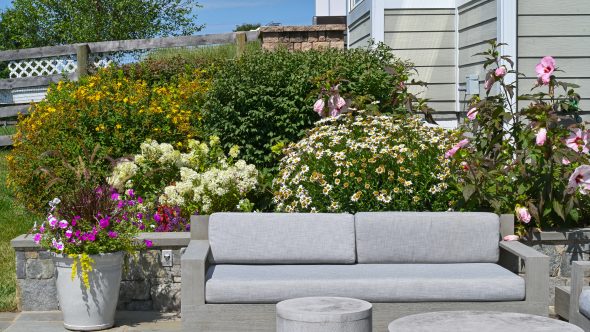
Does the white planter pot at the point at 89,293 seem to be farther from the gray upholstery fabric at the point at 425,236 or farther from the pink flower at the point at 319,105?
the pink flower at the point at 319,105

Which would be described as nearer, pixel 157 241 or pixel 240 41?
pixel 157 241

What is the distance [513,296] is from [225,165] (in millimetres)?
2966

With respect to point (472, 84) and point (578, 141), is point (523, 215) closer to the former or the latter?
point (578, 141)

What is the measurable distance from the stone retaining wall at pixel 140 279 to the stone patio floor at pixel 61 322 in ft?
0.26

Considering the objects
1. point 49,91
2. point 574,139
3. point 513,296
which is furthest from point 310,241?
point 49,91

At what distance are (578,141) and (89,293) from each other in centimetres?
369

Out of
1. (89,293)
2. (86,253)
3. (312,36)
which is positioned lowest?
(89,293)

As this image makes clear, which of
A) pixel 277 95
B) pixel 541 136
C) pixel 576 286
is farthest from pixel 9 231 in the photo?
pixel 576 286

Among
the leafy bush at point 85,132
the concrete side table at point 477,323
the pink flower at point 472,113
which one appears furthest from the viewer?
the leafy bush at point 85,132

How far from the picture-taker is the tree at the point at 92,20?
25.9 meters

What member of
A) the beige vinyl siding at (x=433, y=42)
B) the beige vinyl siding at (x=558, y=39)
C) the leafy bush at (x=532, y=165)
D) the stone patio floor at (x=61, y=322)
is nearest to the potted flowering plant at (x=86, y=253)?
the stone patio floor at (x=61, y=322)

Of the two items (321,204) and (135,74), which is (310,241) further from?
(135,74)

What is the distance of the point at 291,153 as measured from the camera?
7.50 m

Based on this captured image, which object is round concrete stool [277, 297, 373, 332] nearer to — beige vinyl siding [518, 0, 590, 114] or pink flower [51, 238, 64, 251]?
pink flower [51, 238, 64, 251]
